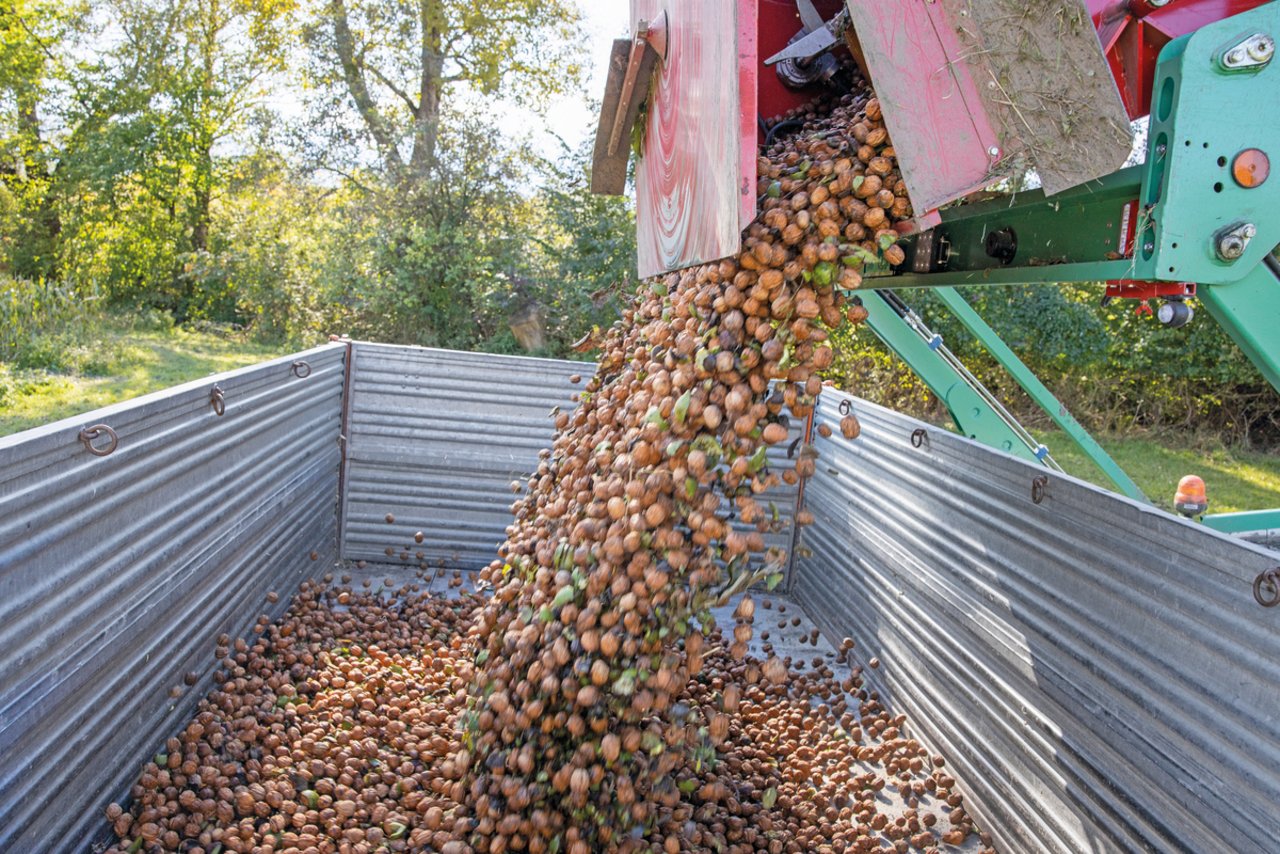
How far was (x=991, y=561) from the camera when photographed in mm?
3588

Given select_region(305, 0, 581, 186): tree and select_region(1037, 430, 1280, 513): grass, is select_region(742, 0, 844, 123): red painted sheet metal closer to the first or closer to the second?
select_region(1037, 430, 1280, 513): grass

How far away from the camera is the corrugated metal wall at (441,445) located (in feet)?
18.2

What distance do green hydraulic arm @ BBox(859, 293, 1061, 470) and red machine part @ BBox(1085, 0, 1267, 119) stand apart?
2.00m

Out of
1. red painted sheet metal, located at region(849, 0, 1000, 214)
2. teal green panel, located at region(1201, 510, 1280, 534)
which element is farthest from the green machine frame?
teal green panel, located at region(1201, 510, 1280, 534)

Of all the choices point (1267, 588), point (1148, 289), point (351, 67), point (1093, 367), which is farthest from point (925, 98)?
point (351, 67)

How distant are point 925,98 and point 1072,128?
37 centimetres

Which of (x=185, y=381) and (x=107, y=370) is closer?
(x=185, y=381)

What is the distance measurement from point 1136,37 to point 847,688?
120 inches

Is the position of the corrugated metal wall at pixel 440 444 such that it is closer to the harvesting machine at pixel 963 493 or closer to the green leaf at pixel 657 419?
the harvesting machine at pixel 963 493

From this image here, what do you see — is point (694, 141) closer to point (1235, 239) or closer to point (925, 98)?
point (925, 98)

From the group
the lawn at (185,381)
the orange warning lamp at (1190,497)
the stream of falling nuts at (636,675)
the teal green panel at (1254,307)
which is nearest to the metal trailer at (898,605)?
the stream of falling nuts at (636,675)

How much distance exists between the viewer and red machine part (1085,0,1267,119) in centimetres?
260

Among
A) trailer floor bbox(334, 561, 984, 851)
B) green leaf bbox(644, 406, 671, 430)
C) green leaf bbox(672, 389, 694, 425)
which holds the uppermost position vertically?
green leaf bbox(672, 389, 694, 425)

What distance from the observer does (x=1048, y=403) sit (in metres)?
4.40
